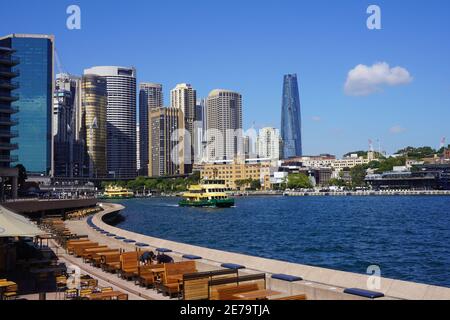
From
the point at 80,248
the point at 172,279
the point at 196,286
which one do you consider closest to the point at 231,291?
the point at 196,286

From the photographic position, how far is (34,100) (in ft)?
625

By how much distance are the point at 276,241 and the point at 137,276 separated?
105 feet

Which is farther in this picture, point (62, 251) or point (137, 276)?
point (62, 251)

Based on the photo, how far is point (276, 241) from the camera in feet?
161

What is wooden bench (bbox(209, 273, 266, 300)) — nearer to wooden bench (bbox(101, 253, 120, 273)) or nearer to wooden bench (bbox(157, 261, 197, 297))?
wooden bench (bbox(157, 261, 197, 297))

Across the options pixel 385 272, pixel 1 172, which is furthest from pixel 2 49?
pixel 385 272

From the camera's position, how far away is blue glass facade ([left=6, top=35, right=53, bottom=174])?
189125mm

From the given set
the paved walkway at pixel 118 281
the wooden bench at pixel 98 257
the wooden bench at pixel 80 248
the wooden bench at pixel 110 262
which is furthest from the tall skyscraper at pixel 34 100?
the wooden bench at pixel 110 262

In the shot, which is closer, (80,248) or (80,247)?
(80,248)

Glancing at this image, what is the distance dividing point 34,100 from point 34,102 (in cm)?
73

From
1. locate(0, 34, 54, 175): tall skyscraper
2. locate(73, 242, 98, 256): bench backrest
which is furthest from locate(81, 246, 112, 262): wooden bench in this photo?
locate(0, 34, 54, 175): tall skyscraper

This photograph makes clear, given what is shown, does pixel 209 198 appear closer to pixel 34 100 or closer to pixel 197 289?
pixel 34 100

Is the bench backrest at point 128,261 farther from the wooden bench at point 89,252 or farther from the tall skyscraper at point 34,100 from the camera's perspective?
the tall skyscraper at point 34,100
